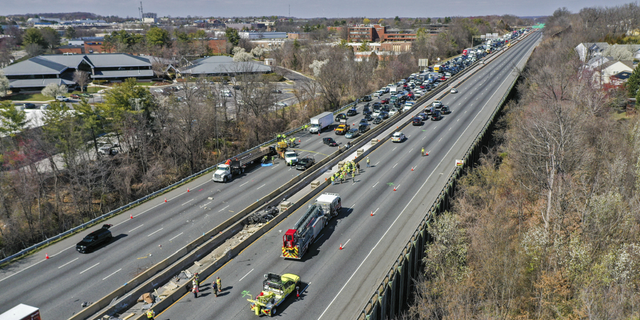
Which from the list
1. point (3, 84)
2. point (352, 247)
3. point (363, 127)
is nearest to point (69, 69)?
point (3, 84)

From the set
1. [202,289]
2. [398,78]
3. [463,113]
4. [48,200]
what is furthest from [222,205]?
[398,78]

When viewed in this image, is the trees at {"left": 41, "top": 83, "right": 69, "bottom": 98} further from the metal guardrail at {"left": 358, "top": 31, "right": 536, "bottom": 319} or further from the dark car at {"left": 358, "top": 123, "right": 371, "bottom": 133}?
the metal guardrail at {"left": 358, "top": 31, "right": 536, "bottom": 319}

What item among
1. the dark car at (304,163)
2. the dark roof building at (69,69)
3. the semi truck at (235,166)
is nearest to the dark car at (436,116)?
the dark car at (304,163)

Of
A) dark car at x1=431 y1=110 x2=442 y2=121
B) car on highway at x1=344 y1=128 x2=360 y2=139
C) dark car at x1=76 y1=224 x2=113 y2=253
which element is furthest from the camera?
A: dark car at x1=431 y1=110 x2=442 y2=121

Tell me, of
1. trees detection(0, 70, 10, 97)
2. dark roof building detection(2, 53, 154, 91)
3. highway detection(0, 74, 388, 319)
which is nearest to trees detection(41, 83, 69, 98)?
dark roof building detection(2, 53, 154, 91)

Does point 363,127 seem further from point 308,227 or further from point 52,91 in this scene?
point 52,91

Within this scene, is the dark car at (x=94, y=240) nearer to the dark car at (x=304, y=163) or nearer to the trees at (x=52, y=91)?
the dark car at (x=304, y=163)
